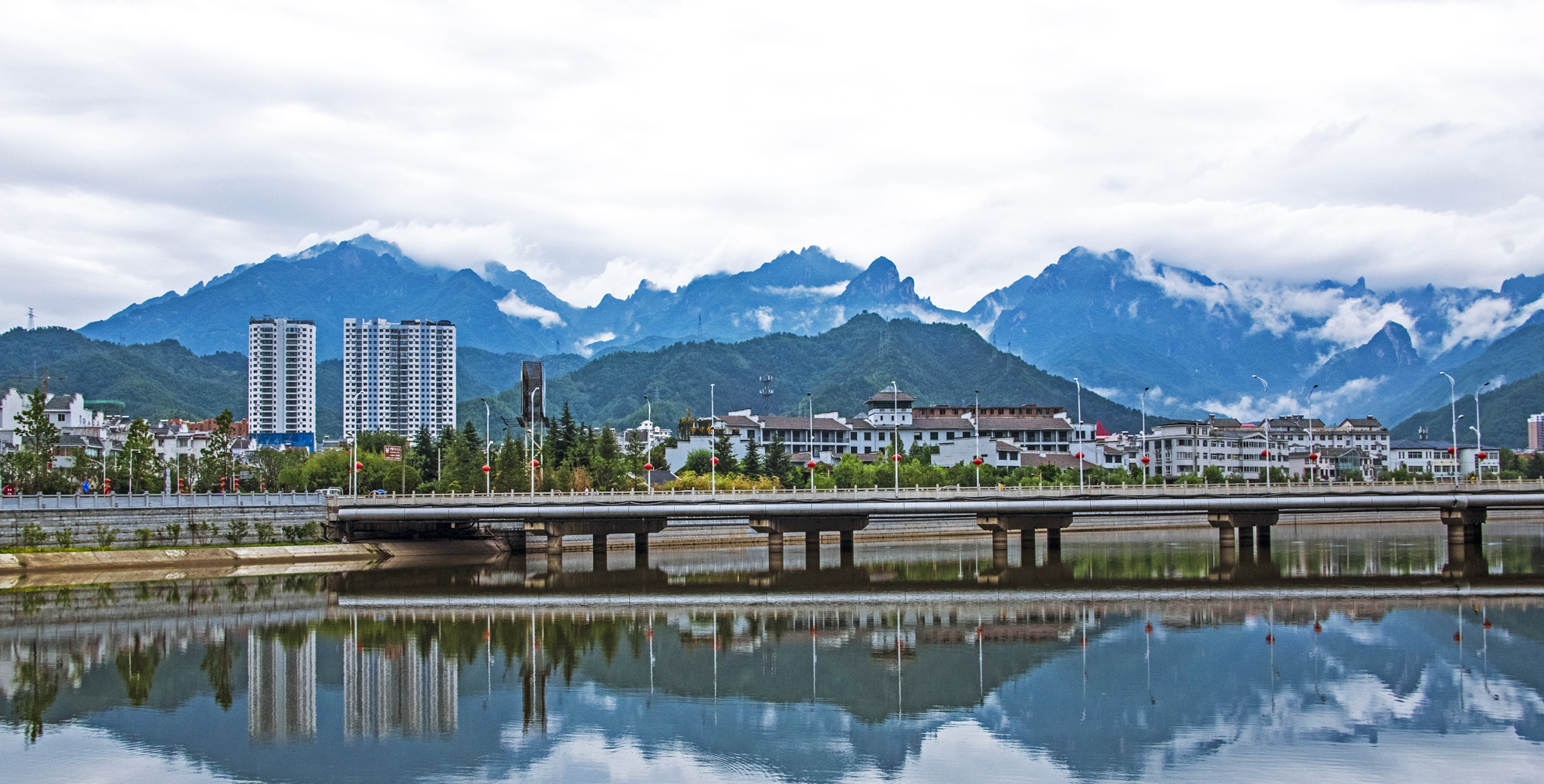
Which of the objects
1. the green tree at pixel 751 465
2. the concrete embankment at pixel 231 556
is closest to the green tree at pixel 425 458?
the green tree at pixel 751 465

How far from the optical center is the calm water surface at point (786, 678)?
31.1 metres

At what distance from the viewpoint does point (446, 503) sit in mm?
83000

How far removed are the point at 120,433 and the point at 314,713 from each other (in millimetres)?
171200

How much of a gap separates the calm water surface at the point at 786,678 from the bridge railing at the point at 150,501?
22.3 ft

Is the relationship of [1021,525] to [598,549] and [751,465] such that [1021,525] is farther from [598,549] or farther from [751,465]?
[751,465]

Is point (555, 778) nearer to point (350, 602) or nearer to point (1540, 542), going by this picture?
point (350, 602)

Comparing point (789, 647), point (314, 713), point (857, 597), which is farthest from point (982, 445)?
point (314, 713)

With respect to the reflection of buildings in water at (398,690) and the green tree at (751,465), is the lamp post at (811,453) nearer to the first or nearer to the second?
the green tree at (751,465)

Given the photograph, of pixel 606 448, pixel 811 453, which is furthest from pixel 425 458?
pixel 811 453

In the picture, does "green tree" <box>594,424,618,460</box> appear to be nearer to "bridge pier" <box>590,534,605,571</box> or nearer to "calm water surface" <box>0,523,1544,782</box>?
"bridge pier" <box>590,534,605,571</box>

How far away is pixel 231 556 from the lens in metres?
78.9

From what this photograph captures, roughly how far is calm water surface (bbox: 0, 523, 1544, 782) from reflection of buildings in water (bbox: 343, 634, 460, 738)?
0.15 meters

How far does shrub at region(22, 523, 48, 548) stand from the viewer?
7306cm

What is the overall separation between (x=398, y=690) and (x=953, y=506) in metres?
44.6
